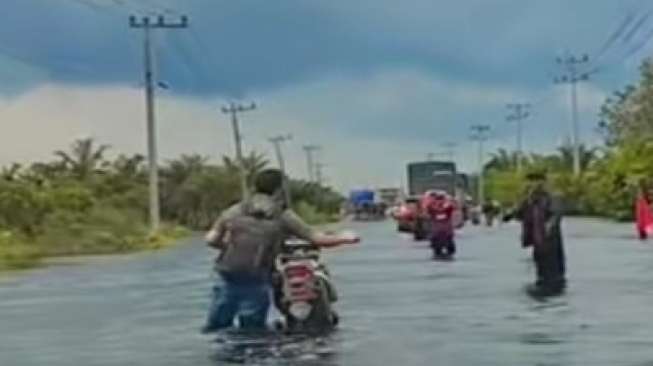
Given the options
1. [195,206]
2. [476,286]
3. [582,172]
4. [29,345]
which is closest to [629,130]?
[582,172]

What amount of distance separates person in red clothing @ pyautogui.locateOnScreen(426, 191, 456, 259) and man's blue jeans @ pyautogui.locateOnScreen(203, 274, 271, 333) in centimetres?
2505

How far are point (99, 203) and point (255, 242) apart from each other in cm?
9364

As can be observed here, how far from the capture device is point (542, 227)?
25.2 metres

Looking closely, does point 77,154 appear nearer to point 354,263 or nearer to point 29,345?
point 354,263

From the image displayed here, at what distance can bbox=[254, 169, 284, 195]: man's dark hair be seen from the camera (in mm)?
16105

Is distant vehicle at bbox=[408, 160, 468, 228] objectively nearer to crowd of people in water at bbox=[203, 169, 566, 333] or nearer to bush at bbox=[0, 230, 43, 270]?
bush at bbox=[0, 230, 43, 270]

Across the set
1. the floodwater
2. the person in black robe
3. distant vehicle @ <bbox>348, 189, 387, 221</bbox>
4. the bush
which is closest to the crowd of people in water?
the floodwater

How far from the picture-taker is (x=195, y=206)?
5443 inches

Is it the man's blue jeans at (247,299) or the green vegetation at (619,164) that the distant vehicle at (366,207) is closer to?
the green vegetation at (619,164)

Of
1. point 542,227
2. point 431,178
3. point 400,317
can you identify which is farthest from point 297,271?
point 431,178

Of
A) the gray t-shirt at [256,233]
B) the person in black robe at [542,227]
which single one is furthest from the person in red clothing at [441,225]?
the gray t-shirt at [256,233]

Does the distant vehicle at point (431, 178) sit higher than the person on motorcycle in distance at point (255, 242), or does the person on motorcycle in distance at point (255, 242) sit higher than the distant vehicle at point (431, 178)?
the distant vehicle at point (431, 178)

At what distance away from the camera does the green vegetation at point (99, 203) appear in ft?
262

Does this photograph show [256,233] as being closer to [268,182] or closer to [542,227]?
[268,182]
